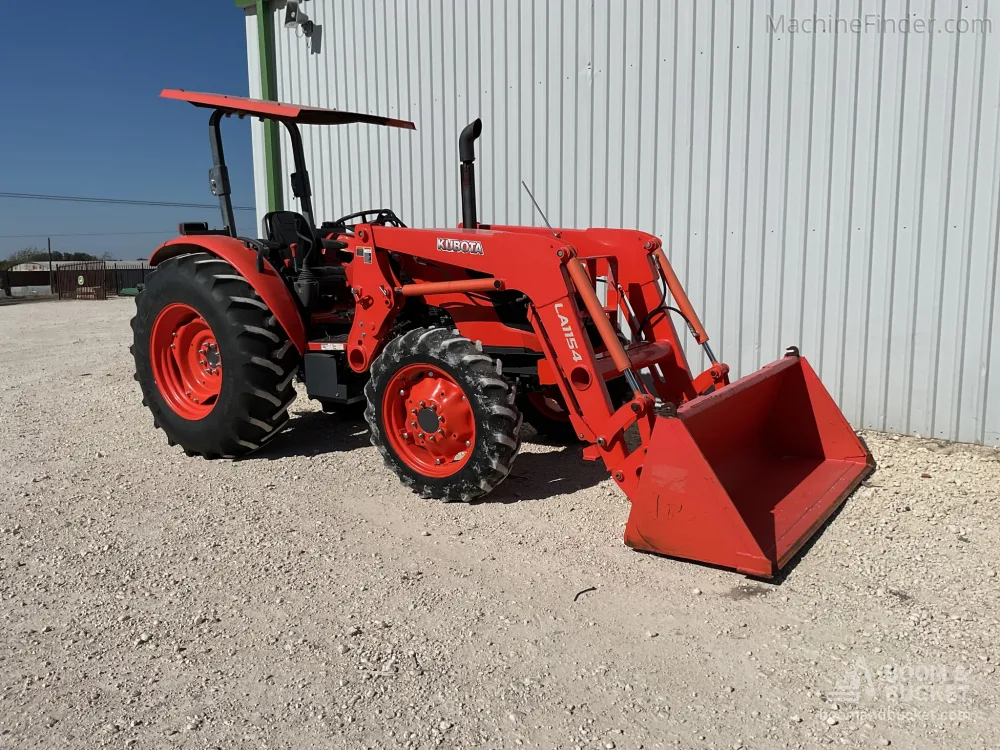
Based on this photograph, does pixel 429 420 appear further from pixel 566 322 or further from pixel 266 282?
pixel 266 282

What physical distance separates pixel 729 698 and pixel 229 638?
5.88 ft

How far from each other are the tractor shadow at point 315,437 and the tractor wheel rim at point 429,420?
109 centimetres

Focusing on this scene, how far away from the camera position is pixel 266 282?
5020 millimetres

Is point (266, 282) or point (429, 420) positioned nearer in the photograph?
point (429, 420)

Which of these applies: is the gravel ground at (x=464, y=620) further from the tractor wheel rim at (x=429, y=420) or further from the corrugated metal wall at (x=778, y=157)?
the corrugated metal wall at (x=778, y=157)

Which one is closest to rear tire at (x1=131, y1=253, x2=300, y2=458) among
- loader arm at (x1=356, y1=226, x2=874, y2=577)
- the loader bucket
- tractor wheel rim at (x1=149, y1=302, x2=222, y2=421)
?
tractor wheel rim at (x1=149, y1=302, x2=222, y2=421)

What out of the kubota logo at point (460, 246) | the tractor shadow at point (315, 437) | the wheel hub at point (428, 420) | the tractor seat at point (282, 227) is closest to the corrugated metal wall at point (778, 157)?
the tractor seat at point (282, 227)

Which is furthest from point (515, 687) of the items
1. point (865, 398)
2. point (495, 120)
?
point (495, 120)

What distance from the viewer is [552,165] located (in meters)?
6.94

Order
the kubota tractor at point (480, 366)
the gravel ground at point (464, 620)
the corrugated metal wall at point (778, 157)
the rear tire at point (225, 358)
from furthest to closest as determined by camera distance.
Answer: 1. the corrugated metal wall at point (778, 157)
2. the rear tire at point (225, 358)
3. the kubota tractor at point (480, 366)
4. the gravel ground at point (464, 620)

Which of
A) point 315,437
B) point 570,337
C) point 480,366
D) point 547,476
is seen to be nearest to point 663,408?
point 570,337

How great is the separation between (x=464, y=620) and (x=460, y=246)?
6.81ft

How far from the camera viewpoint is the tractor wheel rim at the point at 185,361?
5424mm

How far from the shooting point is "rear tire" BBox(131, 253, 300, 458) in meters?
4.95
